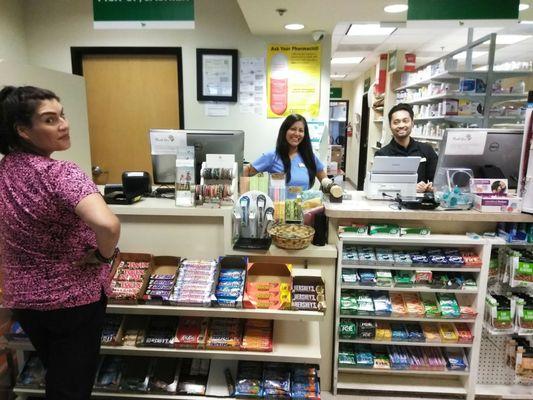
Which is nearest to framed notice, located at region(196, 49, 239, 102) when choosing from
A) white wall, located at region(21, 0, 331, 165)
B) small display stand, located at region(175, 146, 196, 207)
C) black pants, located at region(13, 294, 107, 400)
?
white wall, located at region(21, 0, 331, 165)

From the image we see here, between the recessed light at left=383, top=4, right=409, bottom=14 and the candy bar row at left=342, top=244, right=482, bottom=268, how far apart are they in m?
1.83

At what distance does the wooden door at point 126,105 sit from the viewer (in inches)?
153

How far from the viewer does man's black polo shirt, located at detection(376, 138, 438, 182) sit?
308 cm

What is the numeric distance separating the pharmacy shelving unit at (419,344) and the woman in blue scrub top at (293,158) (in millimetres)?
925

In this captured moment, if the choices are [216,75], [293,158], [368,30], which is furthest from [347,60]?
[293,158]

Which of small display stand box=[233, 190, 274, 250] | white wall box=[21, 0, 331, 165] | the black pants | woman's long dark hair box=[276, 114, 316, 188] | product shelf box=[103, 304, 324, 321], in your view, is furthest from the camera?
white wall box=[21, 0, 331, 165]

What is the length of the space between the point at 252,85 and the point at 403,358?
8.92 feet

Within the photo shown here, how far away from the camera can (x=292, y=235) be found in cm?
195

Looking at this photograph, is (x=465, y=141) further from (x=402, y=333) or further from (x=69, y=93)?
(x=69, y=93)

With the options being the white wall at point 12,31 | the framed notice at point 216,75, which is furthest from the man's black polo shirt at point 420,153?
the white wall at point 12,31

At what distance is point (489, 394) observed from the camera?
2244 millimetres

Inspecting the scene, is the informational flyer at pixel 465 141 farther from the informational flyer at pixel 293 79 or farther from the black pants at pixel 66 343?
the black pants at pixel 66 343

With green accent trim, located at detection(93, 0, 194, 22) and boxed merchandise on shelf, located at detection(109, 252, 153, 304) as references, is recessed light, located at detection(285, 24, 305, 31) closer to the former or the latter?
green accent trim, located at detection(93, 0, 194, 22)

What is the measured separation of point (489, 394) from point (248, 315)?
1523 millimetres
